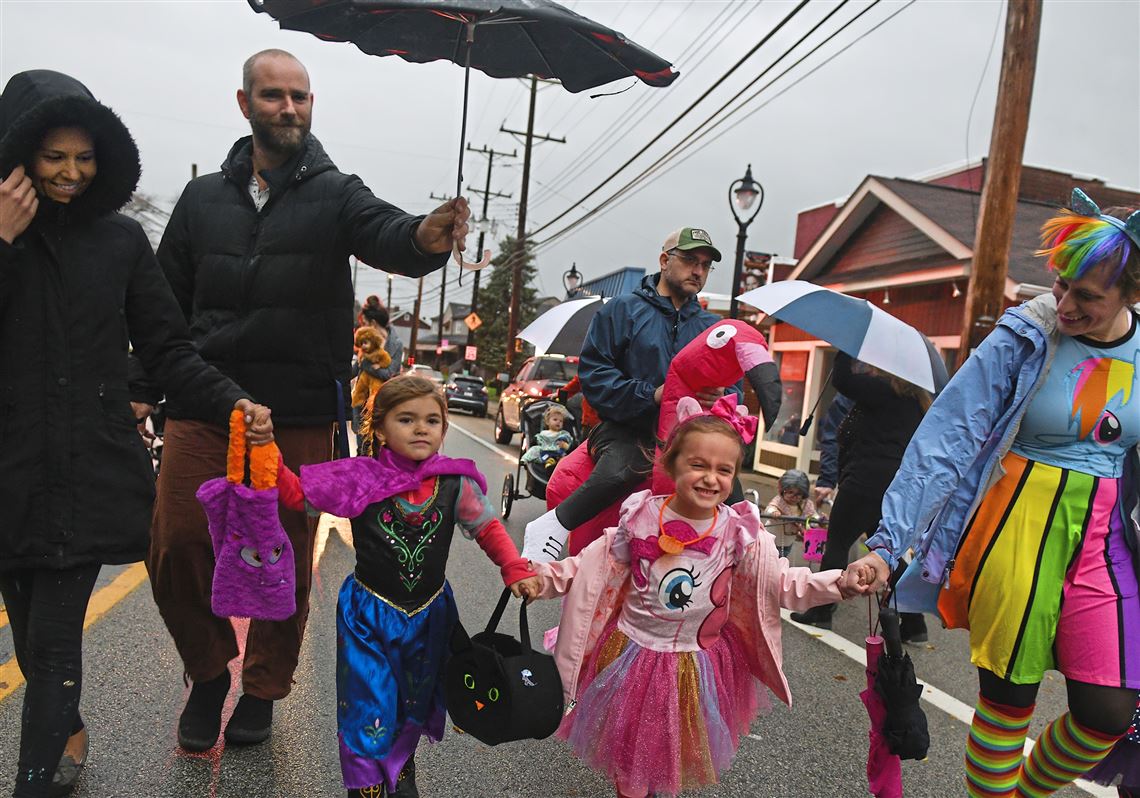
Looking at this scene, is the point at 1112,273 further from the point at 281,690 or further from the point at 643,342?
the point at 281,690

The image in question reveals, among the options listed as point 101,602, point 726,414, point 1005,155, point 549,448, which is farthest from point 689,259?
point 1005,155

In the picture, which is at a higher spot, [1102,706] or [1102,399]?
[1102,399]

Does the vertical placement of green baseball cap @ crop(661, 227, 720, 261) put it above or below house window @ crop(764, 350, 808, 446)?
above

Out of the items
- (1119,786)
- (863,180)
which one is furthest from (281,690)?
(863,180)

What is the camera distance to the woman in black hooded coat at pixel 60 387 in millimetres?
2459

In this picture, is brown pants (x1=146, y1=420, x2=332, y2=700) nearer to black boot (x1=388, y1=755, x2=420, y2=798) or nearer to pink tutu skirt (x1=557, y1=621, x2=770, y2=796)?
black boot (x1=388, y1=755, x2=420, y2=798)

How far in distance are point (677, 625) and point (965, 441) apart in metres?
1.08

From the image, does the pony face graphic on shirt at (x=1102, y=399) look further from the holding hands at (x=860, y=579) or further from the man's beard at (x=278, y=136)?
the man's beard at (x=278, y=136)

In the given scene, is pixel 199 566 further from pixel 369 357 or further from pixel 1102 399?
pixel 369 357

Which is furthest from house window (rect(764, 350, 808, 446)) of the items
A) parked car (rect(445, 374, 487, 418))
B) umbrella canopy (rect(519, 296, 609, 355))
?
parked car (rect(445, 374, 487, 418))

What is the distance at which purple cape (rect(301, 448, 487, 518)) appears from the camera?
9.36 ft

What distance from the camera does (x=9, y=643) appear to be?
4301mm

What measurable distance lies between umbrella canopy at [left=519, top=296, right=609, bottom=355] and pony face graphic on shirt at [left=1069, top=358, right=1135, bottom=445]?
→ 6090mm

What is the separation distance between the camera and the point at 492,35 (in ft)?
11.1
